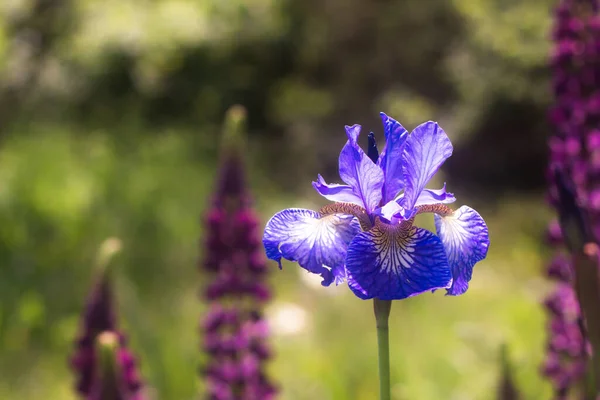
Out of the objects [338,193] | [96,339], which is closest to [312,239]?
[338,193]

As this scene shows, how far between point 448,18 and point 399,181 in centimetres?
643

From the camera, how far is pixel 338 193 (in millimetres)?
715

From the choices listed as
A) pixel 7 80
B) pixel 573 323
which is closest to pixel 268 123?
pixel 7 80

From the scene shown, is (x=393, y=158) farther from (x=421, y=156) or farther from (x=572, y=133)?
(x=572, y=133)

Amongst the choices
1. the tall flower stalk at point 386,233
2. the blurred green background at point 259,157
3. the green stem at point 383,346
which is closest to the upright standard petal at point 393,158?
the tall flower stalk at point 386,233

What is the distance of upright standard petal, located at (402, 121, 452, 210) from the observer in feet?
2.31

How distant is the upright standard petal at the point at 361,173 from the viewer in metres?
0.70

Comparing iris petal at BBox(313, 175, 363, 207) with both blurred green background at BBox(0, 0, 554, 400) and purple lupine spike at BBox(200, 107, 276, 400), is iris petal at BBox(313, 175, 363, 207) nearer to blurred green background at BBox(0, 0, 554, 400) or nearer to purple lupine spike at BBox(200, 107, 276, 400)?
blurred green background at BBox(0, 0, 554, 400)

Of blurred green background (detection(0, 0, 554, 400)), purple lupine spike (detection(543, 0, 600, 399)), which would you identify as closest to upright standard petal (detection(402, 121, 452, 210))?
blurred green background (detection(0, 0, 554, 400))

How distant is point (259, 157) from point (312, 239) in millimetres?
6189

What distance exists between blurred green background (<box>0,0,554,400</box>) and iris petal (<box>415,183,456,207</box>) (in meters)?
0.74

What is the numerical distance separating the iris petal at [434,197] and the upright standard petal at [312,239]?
8 cm

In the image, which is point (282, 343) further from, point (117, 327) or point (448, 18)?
point (448, 18)

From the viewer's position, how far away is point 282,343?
10.6 feet
